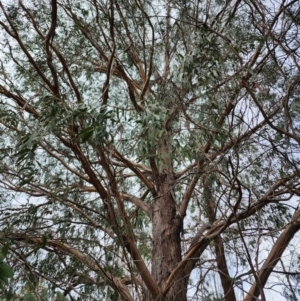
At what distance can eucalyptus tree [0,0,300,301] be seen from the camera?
209cm

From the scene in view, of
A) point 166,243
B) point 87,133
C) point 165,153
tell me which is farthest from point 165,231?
point 87,133

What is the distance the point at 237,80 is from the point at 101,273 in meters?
1.34

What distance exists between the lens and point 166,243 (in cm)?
279

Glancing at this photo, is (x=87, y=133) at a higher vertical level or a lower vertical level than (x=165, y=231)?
lower

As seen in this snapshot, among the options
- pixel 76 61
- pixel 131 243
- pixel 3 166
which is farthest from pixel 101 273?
pixel 76 61

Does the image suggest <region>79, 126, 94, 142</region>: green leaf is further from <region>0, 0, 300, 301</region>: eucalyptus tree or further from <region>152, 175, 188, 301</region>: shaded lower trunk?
<region>152, 175, 188, 301</region>: shaded lower trunk

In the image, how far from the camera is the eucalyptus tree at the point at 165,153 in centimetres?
209

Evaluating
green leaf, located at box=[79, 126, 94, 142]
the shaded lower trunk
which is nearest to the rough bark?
the shaded lower trunk

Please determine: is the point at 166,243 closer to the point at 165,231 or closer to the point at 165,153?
the point at 165,231

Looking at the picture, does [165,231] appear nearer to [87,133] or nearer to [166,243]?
[166,243]

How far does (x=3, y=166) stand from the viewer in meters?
2.80

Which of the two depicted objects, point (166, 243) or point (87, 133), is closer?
point (87, 133)

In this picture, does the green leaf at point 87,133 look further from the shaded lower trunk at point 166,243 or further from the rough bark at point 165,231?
the shaded lower trunk at point 166,243

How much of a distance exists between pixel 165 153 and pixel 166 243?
739 millimetres
